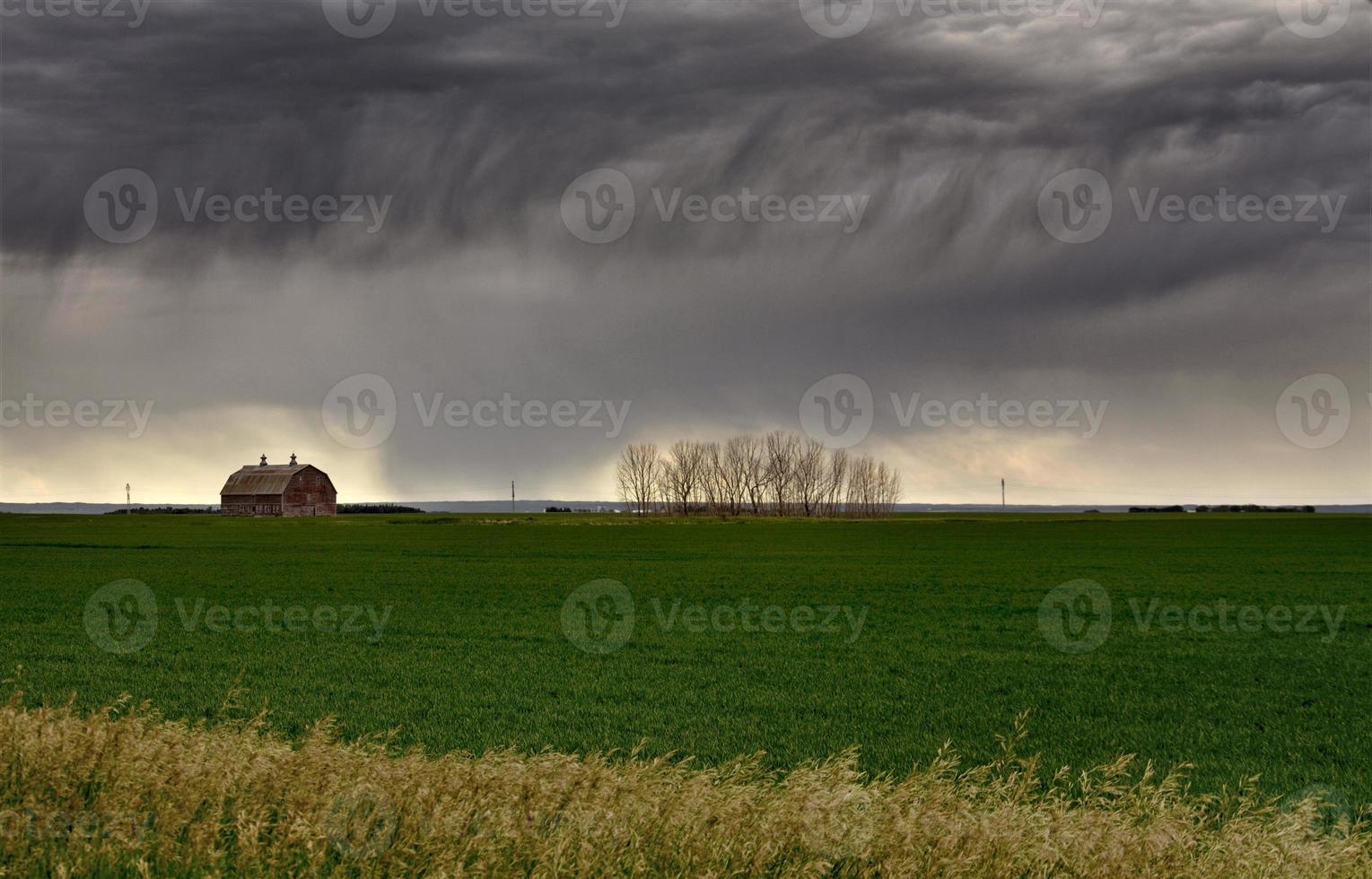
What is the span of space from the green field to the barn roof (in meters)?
117

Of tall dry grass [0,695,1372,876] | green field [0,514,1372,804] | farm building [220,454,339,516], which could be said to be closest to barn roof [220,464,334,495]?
farm building [220,454,339,516]

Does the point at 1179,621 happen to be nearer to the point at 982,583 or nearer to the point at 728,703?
the point at 982,583

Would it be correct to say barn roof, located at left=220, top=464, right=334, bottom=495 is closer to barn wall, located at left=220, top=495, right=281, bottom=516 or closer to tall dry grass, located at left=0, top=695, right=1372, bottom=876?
barn wall, located at left=220, top=495, right=281, bottom=516

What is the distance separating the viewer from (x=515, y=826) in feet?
23.8

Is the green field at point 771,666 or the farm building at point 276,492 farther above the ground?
the farm building at point 276,492

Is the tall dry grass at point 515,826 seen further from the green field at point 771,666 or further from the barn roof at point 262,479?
the barn roof at point 262,479

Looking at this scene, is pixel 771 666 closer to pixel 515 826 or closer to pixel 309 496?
pixel 515 826

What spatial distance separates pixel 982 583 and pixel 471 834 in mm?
35788

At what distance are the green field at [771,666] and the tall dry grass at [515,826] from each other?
9.42ft

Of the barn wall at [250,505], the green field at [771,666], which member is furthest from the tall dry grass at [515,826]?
the barn wall at [250,505]

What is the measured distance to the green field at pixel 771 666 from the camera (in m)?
14.1

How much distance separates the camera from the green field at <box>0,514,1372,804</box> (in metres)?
14.1

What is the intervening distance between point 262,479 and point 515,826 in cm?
16848

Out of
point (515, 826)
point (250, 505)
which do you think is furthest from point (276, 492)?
point (515, 826)
